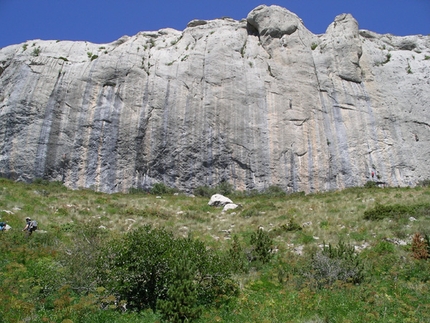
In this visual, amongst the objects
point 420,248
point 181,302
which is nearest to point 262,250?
point 420,248

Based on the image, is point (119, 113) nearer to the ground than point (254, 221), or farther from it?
farther from it

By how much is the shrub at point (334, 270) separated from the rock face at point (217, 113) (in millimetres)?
22563

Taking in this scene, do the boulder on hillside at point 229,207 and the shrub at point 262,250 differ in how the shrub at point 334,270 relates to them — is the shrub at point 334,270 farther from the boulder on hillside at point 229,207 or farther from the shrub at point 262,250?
the boulder on hillside at point 229,207

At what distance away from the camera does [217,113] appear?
1507 inches

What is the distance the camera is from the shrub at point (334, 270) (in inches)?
483

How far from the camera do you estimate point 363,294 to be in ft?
35.8

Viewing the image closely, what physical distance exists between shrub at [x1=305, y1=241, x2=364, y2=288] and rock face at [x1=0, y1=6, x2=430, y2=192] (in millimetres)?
22563

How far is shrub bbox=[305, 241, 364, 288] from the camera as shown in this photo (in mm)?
12258

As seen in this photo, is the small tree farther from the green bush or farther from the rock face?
the rock face

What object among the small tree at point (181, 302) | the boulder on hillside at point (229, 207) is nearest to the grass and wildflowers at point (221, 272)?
the small tree at point (181, 302)

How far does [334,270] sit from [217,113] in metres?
27.1

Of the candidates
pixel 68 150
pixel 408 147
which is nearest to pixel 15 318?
pixel 68 150

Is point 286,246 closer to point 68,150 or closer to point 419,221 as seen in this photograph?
point 419,221

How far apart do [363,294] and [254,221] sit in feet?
36.2
